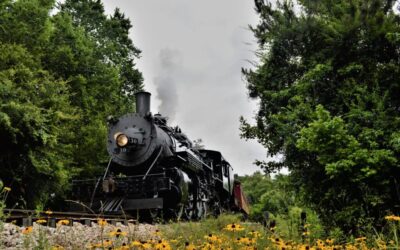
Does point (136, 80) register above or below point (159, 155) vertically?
above

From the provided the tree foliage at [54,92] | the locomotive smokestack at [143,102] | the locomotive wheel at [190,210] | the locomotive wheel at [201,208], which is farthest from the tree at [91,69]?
the locomotive wheel at [190,210]

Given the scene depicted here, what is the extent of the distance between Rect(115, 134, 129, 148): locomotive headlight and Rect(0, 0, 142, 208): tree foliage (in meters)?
2.41

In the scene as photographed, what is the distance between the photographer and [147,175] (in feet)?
37.4

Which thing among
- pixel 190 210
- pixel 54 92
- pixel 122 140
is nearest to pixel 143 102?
pixel 122 140

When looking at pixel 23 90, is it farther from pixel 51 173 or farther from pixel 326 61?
pixel 326 61

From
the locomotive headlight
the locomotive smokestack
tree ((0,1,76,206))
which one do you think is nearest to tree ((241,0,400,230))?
the locomotive smokestack

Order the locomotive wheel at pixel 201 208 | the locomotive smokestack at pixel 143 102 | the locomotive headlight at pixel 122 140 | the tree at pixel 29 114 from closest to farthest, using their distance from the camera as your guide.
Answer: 1. the locomotive headlight at pixel 122 140
2. the tree at pixel 29 114
3. the locomotive wheel at pixel 201 208
4. the locomotive smokestack at pixel 143 102

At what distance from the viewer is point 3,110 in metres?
12.9

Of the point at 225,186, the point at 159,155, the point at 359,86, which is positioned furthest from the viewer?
the point at 225,186

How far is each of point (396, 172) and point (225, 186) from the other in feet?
27.4

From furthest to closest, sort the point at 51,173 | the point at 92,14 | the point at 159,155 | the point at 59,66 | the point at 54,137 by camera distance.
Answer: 1. the point at 92,14
2. the point at 59,66
3. the point at 51,173
4. the point at 54,137
5. the point at 159,155

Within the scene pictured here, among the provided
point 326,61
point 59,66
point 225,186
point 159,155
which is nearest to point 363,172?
point 326,61

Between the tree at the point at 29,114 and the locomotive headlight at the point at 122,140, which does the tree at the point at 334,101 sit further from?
the tree at the point at 29,114

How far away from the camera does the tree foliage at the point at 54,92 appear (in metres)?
13.6
